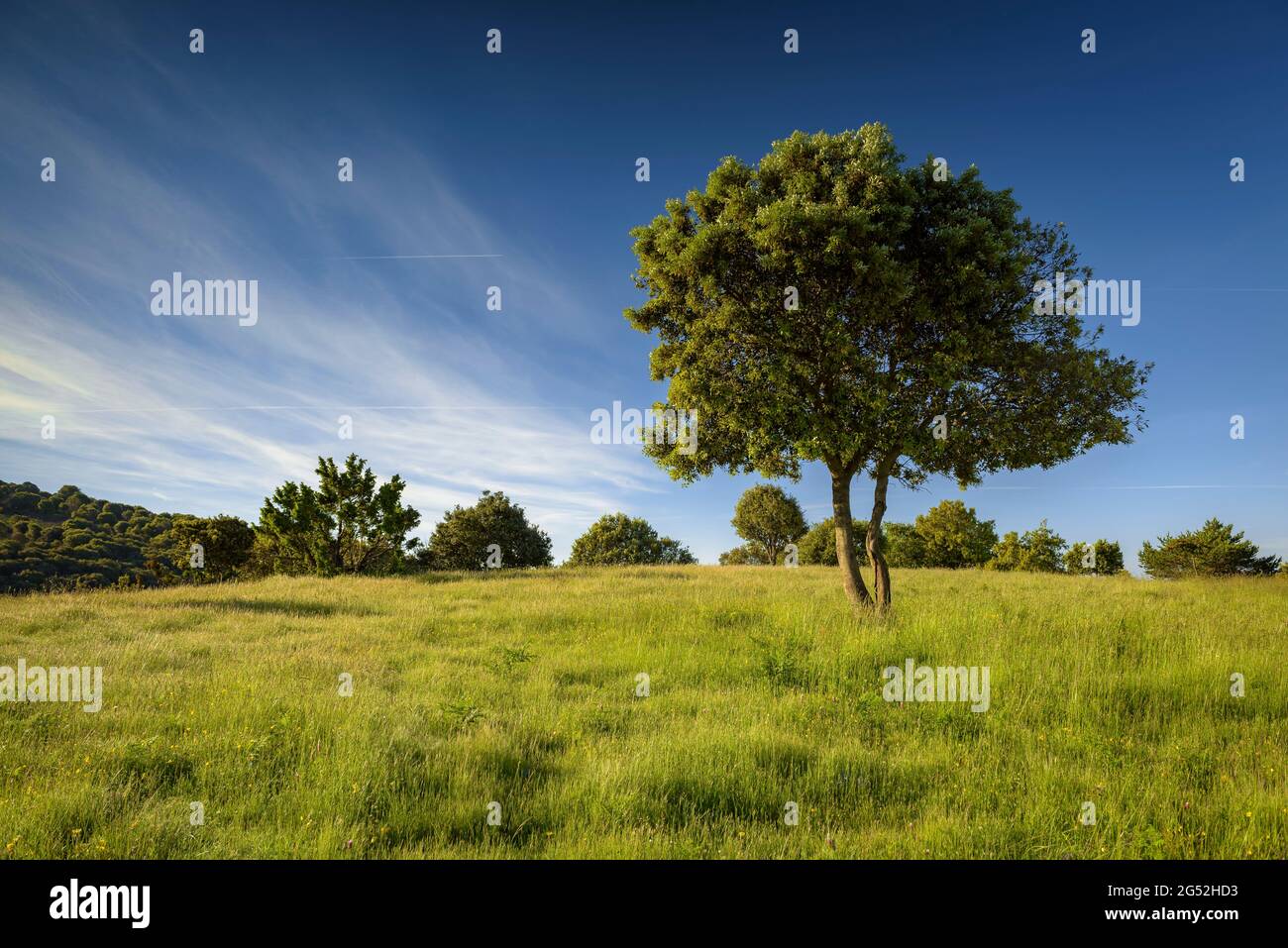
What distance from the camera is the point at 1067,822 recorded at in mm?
4211

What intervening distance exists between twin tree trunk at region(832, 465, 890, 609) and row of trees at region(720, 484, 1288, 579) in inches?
1592

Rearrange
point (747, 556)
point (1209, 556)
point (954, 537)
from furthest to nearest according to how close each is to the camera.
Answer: point (747, 556) → point (954, 537) → point (1209, 556)

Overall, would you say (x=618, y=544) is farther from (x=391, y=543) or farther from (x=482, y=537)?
(x=391, y=543)

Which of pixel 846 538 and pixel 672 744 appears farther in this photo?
pixel 846 538

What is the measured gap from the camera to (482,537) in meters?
53.8

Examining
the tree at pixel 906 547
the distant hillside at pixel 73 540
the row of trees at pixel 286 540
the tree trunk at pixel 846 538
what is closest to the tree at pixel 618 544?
the row of trees at pixel 286 540

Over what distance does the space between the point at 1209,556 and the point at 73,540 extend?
383 feet

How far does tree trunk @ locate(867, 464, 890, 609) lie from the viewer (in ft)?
43.6

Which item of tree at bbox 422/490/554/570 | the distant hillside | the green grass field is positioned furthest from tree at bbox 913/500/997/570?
the distant hillside

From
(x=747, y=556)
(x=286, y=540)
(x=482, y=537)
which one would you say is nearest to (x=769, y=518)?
(x=747, y=556)

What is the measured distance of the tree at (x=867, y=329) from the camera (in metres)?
11.7
